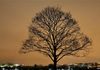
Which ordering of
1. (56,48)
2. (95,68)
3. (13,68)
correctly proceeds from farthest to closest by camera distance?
1. (13,68)
2. (95,68)
3. (56,48)

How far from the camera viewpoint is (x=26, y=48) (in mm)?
90000

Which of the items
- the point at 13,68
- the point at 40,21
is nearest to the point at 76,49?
the point at 40,21

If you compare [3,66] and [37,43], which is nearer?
[37,43]

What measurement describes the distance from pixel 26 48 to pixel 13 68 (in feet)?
67.0

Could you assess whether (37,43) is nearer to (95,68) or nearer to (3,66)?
(95,68)

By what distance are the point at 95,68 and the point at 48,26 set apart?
52.3 feet

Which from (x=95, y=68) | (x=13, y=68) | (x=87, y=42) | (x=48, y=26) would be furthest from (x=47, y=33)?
(x=13, y=68)

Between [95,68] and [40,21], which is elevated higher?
[40,21]

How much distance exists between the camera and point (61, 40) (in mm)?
88125

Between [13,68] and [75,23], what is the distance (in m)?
25.0

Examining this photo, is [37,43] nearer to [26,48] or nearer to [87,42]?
[26,48]

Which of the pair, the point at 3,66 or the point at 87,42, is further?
the point at 3,66

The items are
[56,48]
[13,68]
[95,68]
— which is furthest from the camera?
[13,68]

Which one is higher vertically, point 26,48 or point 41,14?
point 41,14
